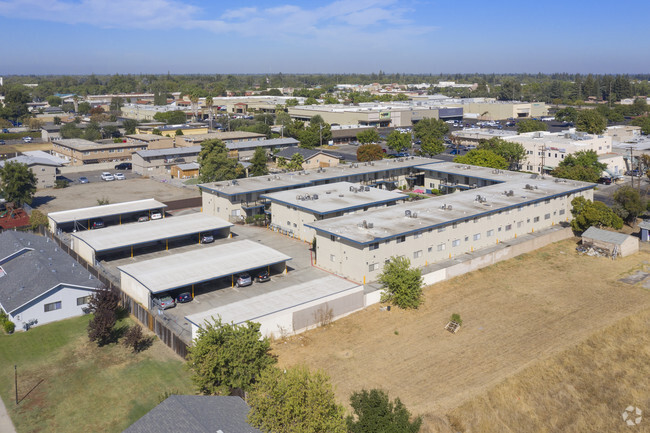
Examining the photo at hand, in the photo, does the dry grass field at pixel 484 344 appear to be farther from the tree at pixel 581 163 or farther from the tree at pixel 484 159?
the tree at pixel 484 159

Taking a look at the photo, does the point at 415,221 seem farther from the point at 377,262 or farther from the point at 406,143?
the point at 406,143

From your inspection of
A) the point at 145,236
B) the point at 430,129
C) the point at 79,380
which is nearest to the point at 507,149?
the point at 430,129

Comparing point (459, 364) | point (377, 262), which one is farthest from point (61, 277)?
point (459, 364)

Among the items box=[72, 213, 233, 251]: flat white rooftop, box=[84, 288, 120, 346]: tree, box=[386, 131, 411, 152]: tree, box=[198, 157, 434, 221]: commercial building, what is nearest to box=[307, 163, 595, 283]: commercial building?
box=[72, 213, 233, 251]: flat white rooftop

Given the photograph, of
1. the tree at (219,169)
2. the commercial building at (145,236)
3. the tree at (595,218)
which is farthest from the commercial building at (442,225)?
the tree at (219,169)

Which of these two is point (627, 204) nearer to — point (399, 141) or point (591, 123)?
point (399, 141)
